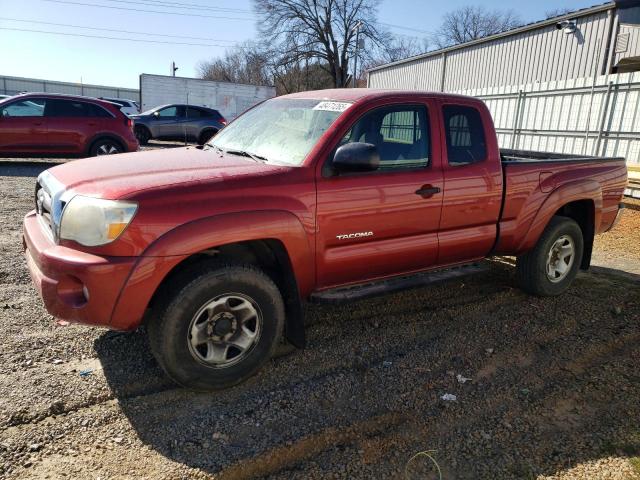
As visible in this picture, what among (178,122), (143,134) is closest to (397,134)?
(178,122)

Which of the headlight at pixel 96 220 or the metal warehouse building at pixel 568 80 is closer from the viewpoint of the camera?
the headlight at pixel 96 220

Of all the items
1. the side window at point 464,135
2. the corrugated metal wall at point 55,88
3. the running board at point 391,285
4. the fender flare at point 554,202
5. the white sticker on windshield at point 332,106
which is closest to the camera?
the running board at point 391,285

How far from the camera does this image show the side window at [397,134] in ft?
11.7

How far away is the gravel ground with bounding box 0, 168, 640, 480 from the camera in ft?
8.13

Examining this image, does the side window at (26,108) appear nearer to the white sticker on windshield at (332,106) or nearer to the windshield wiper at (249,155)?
the windshield wiper at (249,155)

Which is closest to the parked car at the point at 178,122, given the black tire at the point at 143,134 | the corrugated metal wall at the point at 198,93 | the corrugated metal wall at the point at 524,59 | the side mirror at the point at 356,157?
the black tire at the point at 143,134

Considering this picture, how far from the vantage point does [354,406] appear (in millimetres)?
2965

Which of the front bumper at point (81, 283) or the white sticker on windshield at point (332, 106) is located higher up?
the white sticker on windshield at point (332, 106)

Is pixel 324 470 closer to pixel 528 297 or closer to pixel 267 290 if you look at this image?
pixel 267 290

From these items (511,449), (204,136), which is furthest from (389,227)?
(204,136)

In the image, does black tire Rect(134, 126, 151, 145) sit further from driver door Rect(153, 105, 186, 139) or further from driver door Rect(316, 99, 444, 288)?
driver door Rect(316, 99, 444, 288)

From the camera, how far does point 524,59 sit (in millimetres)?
16469

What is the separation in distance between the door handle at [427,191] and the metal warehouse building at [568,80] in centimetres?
923

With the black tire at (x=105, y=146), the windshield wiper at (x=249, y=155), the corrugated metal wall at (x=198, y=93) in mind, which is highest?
the corrugated metal wall at (x=198, y=93)
